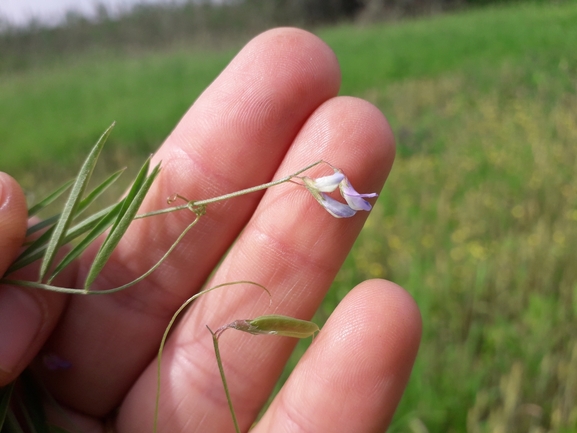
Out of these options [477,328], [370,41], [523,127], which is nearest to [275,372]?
[477,328]

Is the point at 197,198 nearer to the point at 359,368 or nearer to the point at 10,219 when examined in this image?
the point at 10,219

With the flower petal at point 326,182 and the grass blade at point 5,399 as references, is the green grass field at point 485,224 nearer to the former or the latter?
the flower petal at point 326,182

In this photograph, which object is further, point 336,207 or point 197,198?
point 197,198

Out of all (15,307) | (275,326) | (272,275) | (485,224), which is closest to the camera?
(275,326)

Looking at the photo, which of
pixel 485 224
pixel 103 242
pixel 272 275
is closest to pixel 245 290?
pixel 272 275

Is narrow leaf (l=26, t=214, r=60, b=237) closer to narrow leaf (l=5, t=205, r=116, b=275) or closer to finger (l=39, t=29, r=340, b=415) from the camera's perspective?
narrow leaf (l=5, t=205, r=116, b=275)

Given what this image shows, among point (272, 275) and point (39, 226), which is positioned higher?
point (39, 226)

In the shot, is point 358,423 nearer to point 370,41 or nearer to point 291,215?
point 291,215
